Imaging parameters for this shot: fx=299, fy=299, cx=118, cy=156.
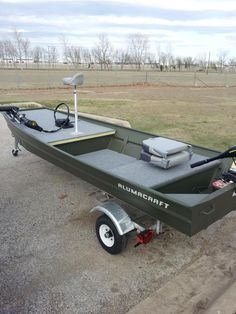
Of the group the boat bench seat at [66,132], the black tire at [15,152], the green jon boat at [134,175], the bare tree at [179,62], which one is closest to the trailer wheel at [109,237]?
the green jon boat at [134,175]

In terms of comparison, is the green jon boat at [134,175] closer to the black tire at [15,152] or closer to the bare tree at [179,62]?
the black tire at [15,152]

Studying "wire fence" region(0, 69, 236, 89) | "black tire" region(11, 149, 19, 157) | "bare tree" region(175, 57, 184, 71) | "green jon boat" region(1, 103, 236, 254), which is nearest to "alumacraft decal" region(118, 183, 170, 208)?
"green jon boat" region(1, 103, 236, 254)

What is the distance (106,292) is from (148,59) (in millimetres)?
97968

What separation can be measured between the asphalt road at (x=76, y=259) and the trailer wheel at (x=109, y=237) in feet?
0.32

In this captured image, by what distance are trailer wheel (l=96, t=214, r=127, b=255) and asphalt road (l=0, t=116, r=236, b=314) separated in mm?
99

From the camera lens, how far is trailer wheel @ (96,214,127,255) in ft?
10.7

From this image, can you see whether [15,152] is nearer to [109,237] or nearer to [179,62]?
[109,237]

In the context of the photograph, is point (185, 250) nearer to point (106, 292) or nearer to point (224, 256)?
point (224, 256)

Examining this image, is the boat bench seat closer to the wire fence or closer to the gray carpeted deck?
the gray carpeted deck

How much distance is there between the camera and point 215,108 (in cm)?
1400

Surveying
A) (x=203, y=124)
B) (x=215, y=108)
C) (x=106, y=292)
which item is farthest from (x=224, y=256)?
(x=215, y=108)

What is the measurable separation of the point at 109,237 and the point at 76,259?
0.43m

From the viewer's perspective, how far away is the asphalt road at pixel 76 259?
2789mm

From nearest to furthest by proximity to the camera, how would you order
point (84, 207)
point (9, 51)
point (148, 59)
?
point (84, 207)
point (9, 51)
point (148, 59)
